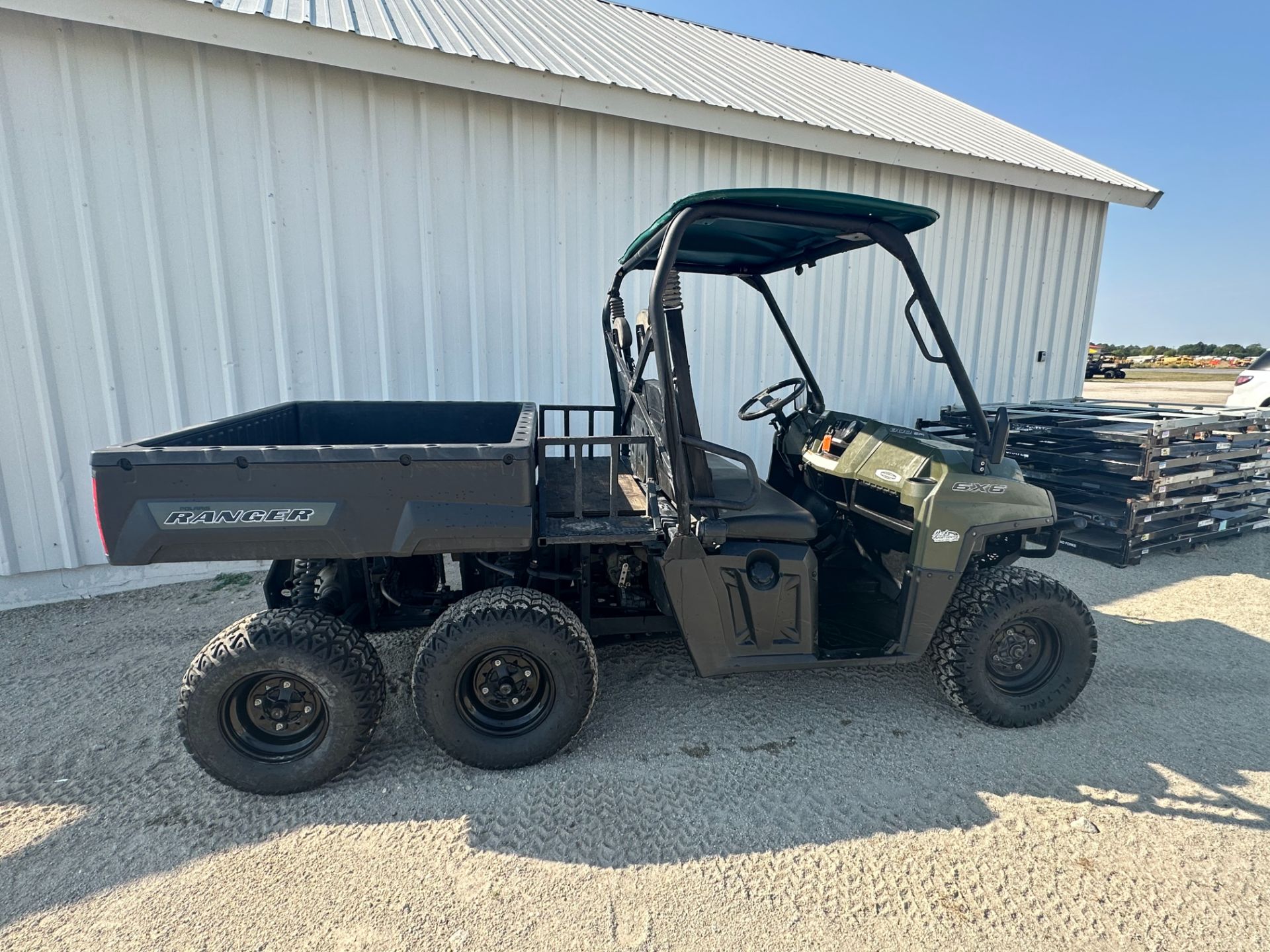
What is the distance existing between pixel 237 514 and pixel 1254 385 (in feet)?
39.8

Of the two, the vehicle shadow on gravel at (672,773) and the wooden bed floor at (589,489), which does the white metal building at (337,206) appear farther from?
the vehicle shadow on gravel at (672,773)

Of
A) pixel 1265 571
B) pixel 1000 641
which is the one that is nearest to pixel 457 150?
pixel 1000 641

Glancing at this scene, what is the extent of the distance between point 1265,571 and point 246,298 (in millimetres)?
8173

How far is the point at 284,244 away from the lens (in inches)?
177

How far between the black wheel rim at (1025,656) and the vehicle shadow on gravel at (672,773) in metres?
0.22

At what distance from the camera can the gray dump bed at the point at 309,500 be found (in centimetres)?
219

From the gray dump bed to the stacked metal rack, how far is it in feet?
12.2

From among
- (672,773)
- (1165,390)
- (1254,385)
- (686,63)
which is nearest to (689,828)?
(672,773)

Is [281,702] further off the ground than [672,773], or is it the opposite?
[281,702]

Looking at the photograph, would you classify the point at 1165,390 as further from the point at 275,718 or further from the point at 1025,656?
the point at 275,718

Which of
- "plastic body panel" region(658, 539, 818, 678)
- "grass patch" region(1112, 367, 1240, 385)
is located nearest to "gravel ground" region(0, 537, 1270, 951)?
"plastic body panel" region(658, 539, 818, 678)

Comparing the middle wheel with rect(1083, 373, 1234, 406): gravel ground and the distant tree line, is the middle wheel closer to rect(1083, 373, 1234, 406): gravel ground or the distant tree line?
rect(1083, 373, 1234, 406): gravel ground

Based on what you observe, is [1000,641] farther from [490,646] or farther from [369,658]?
[369,658]

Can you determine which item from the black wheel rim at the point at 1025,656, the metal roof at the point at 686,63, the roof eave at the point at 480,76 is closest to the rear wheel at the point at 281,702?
the black wheel rim at the point at 1025,656
